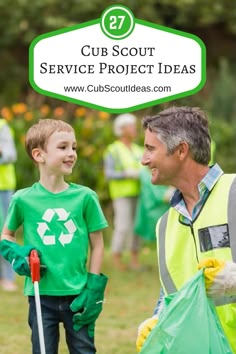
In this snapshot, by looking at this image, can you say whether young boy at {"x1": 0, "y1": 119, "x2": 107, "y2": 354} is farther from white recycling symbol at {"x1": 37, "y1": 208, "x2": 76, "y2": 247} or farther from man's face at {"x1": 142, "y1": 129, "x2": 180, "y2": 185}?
man's face at {"x1": 142, "y1": 129, "x2": 180, "y2": 185}

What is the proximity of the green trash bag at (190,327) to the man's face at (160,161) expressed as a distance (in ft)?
1.54

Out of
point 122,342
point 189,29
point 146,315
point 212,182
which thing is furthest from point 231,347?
point 189,29

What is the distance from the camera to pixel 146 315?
7.86 m

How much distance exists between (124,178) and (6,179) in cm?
180

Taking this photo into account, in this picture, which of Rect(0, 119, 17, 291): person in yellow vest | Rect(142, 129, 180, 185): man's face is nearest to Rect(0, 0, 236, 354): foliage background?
Rect(0, 119, 17, 291): person in yellow vest

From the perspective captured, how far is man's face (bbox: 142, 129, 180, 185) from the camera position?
4082 mm

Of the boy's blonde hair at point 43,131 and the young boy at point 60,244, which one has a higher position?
the boy's blonde hair at point 43,131

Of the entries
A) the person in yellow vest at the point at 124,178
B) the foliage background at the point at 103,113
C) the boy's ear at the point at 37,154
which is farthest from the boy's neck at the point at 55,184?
the person in yellow vest at the point at 124,178

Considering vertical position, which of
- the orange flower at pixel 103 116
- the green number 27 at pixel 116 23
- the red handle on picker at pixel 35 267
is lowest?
the red handle on picker at pixel 35 267

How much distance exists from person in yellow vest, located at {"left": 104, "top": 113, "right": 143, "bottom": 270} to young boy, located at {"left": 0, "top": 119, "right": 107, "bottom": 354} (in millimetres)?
5264

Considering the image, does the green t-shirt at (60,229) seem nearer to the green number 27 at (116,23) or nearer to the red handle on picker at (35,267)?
the red handle on picker at (35,267)

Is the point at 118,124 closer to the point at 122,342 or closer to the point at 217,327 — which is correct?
the point at 122,342

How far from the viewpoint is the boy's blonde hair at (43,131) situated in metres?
4.81

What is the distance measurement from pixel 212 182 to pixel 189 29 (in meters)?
15.5
